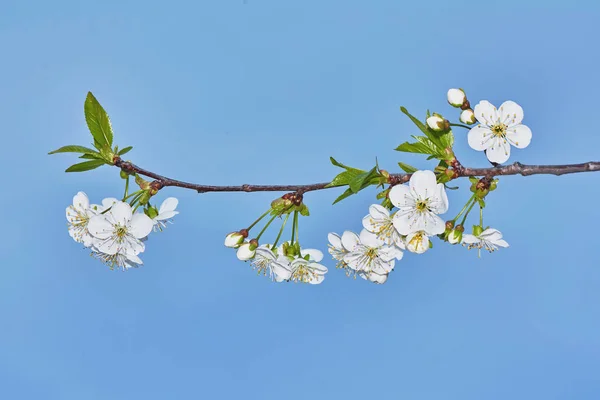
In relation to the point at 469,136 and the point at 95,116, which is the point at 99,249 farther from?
the point at 469,136

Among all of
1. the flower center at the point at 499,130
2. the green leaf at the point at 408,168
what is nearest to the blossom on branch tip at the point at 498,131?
the flower center at the point at 499,130

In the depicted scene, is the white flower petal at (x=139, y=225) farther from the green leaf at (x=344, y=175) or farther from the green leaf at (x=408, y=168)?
the green leaf at (x=408, y=168)

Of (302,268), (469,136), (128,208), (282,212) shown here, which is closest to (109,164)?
(128,208)

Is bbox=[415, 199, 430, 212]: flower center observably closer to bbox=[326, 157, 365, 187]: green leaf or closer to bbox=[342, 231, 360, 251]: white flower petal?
bbox=[326, 157, 365, 187]: green leaf

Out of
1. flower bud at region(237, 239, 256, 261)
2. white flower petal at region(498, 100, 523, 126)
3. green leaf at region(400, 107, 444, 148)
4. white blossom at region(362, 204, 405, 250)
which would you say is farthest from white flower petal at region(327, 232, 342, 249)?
white flower petal at region(498, 100, 523, 126)

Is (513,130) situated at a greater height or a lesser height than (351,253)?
greater

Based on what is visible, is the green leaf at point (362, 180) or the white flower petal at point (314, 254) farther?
the white flower petal at point (314, 254)
